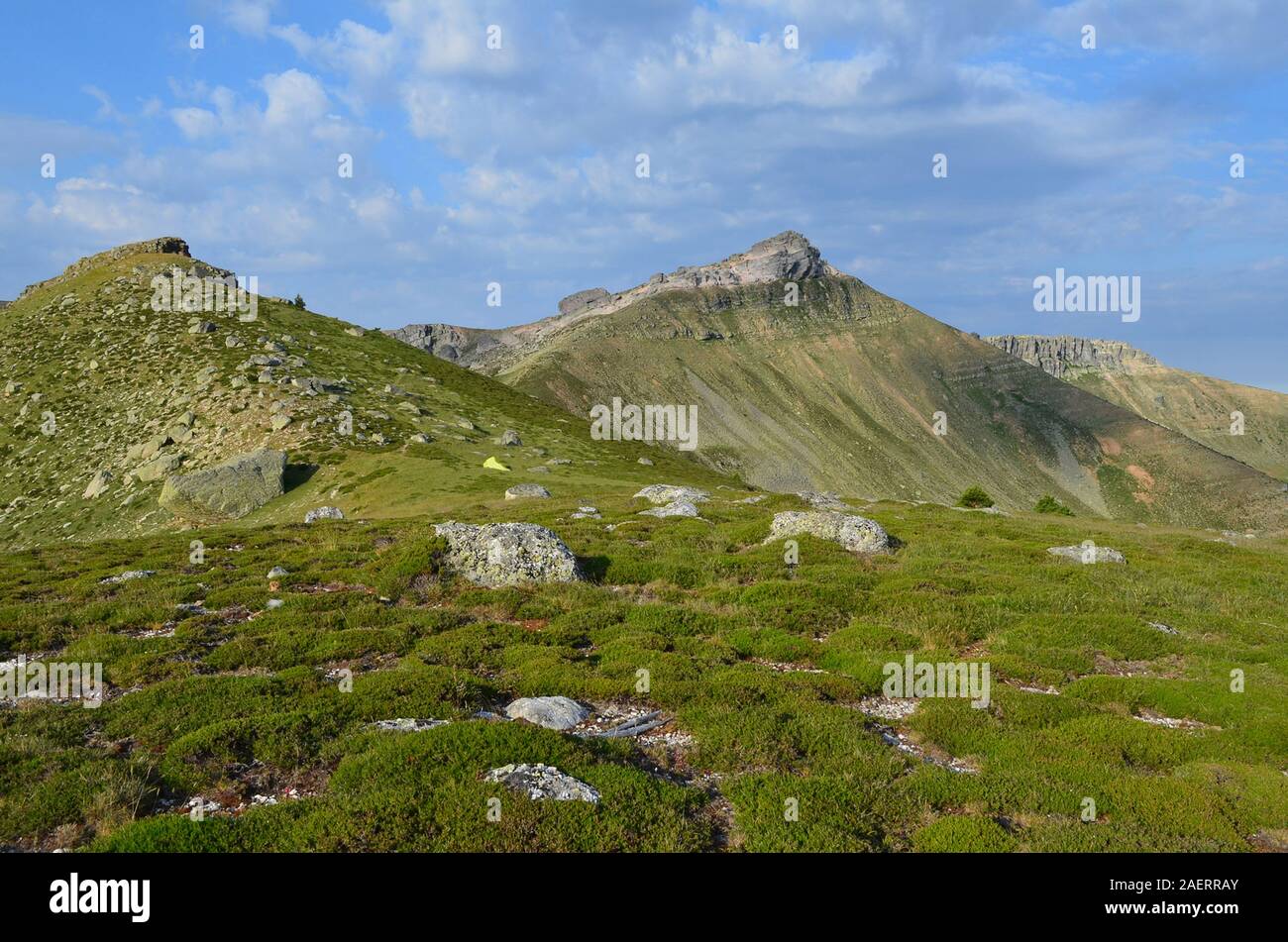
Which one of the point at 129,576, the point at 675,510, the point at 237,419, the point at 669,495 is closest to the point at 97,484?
the point at 237,419

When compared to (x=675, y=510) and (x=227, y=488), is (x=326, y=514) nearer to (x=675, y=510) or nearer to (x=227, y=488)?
(x=227, y=488)

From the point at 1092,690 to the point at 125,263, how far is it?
441ft

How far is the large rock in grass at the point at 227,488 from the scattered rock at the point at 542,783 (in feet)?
168

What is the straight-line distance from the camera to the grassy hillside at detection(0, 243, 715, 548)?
56375 millimetres

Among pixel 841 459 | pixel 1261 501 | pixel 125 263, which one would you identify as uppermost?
pixel 125 263

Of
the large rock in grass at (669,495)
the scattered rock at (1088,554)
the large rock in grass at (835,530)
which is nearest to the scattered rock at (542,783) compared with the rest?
the large rock in grass at (835,530)

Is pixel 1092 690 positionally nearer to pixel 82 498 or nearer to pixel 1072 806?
pixel 1072 806

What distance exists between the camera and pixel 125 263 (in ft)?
355

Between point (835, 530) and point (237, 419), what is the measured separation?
60246 mm

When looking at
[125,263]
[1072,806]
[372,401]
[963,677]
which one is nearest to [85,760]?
[1072,806]

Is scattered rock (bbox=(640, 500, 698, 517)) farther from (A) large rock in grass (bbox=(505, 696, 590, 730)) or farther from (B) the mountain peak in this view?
(B) the mountain peak

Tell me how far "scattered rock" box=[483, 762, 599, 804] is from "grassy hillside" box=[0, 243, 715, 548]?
41.8 metres

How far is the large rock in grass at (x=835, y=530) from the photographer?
32219 mm

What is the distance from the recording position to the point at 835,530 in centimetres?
3269
